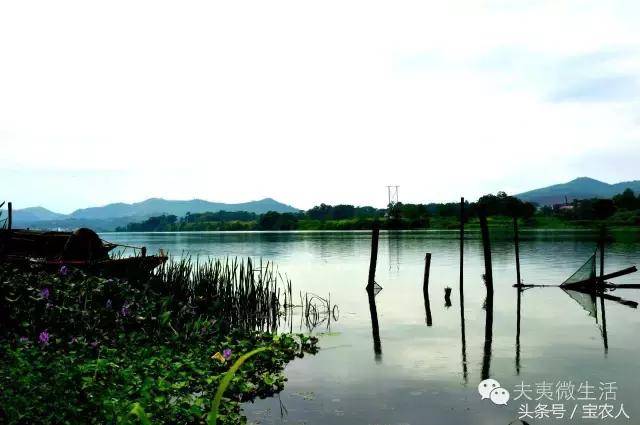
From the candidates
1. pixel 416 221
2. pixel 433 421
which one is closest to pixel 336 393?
pixel 433 421

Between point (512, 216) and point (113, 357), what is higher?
point (512, 216)

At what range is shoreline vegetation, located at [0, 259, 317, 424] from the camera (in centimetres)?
794

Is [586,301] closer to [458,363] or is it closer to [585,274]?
[585,274]

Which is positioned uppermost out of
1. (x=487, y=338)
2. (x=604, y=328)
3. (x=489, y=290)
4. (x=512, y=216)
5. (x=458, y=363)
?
(x=512, y=216)

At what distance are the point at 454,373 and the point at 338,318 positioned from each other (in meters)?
9.37

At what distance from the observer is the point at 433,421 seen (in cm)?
1043

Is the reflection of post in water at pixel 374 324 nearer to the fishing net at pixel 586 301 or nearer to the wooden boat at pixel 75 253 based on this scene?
the fishing net at pixel 586 301

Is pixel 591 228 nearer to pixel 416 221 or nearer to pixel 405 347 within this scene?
pixel 416 221

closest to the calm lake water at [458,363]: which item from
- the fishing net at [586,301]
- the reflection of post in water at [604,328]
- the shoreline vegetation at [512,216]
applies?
the reflection of post in water at [604,328]

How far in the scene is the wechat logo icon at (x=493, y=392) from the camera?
1161cm

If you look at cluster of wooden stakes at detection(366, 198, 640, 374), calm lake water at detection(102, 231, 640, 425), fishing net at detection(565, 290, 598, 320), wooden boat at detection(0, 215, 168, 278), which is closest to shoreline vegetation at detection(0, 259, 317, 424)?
calm lake water at detection(102, 231, 640, 425)

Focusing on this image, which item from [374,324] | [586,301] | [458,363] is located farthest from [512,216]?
[458,363]

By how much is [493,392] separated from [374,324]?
9.99 meters

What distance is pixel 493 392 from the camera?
39.6 feet
